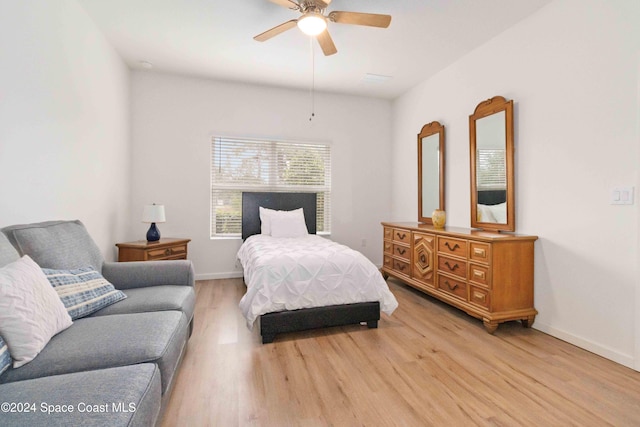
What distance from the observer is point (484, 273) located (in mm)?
2660

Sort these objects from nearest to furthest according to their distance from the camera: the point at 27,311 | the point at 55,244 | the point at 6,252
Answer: the point at 27,311
the point at 6,252
the point at 55,244

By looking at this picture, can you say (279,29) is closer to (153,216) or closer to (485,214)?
(153,216)

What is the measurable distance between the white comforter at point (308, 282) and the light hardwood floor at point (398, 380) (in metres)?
0.30

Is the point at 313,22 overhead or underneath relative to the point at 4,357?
overhead

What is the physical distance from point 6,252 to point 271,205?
3152 mm

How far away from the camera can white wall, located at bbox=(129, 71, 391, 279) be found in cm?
413

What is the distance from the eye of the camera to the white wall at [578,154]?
6.97ft

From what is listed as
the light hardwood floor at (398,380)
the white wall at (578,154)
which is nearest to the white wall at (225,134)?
the light hardwood floor at (398,380)

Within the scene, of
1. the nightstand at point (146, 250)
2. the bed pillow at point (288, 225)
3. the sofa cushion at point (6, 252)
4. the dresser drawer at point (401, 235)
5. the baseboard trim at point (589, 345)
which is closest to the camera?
the sofa cushion at point (6, 252)

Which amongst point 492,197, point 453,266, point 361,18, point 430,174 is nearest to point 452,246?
point 453,266

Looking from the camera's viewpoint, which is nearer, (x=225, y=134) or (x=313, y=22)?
(x=313, y=22)

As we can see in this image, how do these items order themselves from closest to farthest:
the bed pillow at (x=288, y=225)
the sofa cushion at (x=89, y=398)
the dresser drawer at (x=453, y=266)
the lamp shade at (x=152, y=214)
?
the sofa cushion at (x=89, y=398) → the dresser drawer at (x=453, y=266) → the lamp shade at (x=152, y=214) → the bed pillow at (x=288, y=225)

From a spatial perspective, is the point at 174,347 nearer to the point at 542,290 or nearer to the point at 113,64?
the point at 542,290

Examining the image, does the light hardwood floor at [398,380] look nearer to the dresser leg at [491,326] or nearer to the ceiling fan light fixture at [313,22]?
the dresser leg at [491,326]
